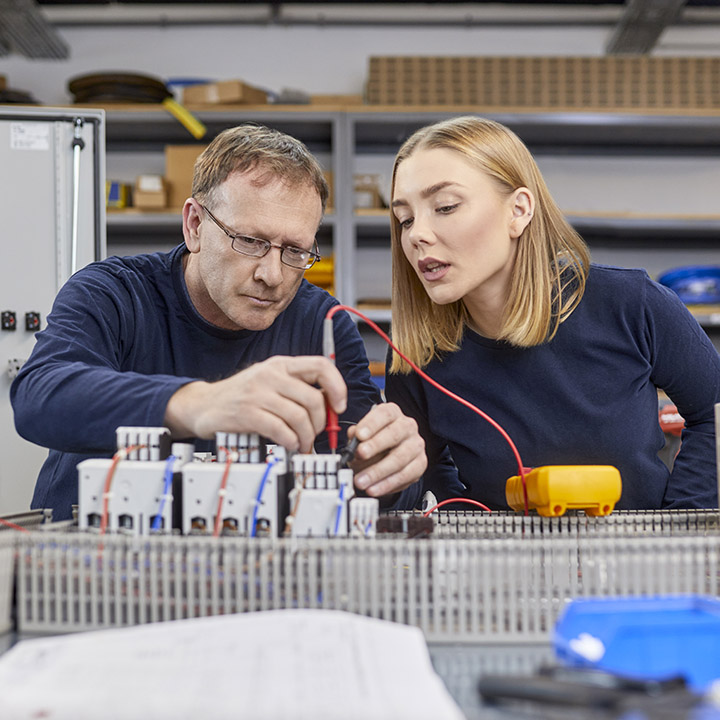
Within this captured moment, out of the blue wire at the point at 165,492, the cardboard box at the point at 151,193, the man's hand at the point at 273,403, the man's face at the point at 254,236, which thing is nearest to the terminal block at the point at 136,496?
the blue wire at the point at 165,492

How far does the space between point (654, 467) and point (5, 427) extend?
2.10 m

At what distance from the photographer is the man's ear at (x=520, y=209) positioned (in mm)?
1452

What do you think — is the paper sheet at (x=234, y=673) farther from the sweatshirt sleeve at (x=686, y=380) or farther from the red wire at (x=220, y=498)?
Answer: the sweatshirt sleeve at (x=686, y=380)

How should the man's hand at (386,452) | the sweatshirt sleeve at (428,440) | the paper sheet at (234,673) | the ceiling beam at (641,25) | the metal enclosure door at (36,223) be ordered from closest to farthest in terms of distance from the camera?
the paper sheet at (234,673), the man's hand at (386,452), the sweatshirt sleeve at (428,440), the metal enclosure door at (36,223), the ceiling beam at (641,25)

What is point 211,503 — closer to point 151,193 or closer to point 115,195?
point 151,193

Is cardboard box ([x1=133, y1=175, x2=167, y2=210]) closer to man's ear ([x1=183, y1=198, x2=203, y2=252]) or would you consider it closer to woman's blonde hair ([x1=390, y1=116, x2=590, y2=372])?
man's ear ([x1=183, y1=198, x2=203, y2=252])

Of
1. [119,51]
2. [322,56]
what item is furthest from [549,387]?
[119,51]

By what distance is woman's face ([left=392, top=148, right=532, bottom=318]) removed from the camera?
4.44 ft

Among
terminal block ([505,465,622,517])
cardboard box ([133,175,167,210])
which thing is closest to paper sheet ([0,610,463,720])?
terminal block ([505,465,622,517])

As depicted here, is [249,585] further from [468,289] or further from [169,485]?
[468,289]

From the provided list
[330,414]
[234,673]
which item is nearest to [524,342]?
[330,414]

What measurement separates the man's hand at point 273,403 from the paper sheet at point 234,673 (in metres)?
0.27

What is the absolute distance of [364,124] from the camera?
343cm

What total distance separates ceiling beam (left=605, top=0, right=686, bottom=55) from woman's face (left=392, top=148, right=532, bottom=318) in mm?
2670
